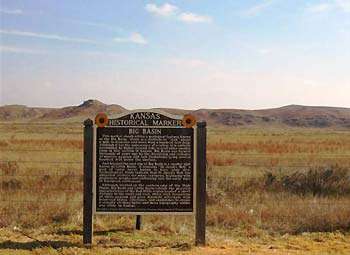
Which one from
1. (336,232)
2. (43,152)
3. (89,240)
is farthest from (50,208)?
(43,152)

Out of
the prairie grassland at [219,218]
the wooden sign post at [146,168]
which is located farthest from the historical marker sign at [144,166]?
the prairie grassland at [219,218]

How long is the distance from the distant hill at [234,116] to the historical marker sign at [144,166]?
5383 inches

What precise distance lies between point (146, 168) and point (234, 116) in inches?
6256

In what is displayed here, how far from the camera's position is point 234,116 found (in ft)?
545

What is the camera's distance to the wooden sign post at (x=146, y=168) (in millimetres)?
8383

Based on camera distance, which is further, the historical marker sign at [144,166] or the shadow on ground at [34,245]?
the historical marker sign at [144,166]

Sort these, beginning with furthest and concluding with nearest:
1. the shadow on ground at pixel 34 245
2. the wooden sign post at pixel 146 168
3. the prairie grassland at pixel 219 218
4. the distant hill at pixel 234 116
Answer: the distant hill at pixel 234 116, the prairie grassland at pixel 219 218, the wooden sign post at pixel 146 168, the shadow on ground at pixel 34 245

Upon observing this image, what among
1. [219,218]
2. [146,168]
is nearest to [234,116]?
[219,218]

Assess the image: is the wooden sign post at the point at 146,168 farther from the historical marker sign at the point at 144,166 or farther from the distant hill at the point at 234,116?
the distant hill at the point at 234,116

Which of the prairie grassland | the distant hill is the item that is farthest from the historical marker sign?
the distant hill

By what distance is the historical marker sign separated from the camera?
330 inches

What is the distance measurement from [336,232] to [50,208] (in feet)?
17.1

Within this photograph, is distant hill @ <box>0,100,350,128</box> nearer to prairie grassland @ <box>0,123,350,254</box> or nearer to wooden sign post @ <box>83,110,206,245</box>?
prairie grassland @ <box>0,123,350,254</box>

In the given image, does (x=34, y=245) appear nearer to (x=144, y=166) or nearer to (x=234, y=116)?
(x=144, y=166)
